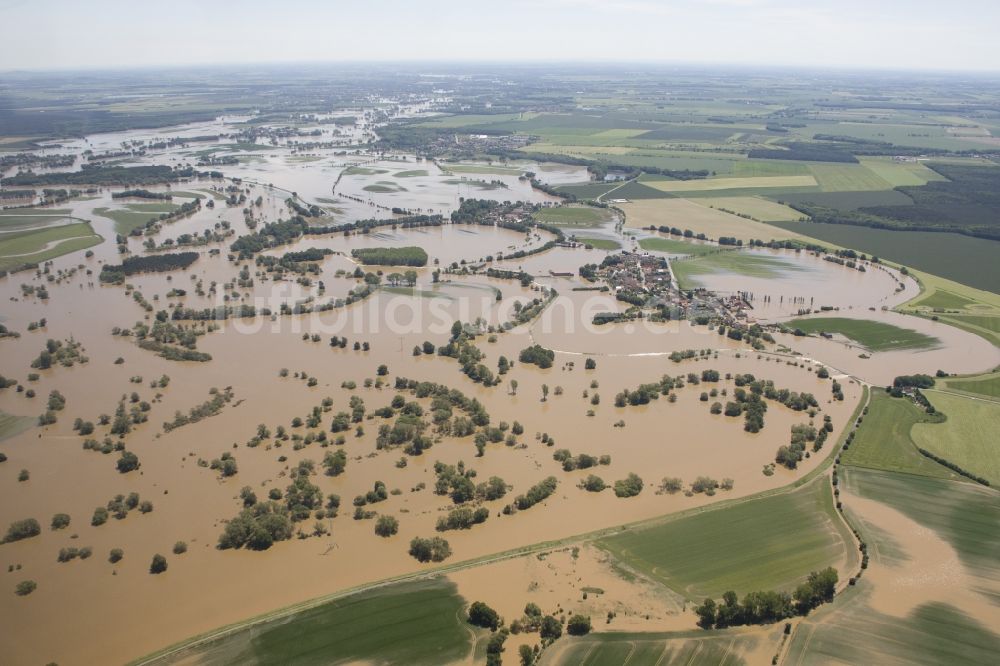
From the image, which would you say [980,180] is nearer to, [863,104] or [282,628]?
[282,628]

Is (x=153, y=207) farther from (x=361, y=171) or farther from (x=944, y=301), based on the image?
(x=944, y=301)

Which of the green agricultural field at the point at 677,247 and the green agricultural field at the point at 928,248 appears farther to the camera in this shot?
the green agricultural field at the point at 677,247

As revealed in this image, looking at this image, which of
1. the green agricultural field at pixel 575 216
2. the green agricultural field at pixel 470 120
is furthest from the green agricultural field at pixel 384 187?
the green agricultural field at pixel 470 120

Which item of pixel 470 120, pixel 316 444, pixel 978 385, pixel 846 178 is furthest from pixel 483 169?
pixel 316 444

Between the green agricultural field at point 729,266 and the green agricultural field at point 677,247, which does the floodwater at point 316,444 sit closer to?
the green agricultural field at point 729,266

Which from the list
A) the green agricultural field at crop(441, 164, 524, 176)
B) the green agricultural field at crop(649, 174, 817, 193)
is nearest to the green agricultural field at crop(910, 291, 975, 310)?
the green agricultural field at crop(649, 174, 817, 193)

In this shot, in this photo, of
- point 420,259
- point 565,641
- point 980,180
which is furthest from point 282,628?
point 980,180

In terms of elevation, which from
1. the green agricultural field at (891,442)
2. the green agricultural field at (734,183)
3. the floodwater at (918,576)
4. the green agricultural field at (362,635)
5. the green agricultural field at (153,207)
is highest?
the green agricultural field at (734,183)
